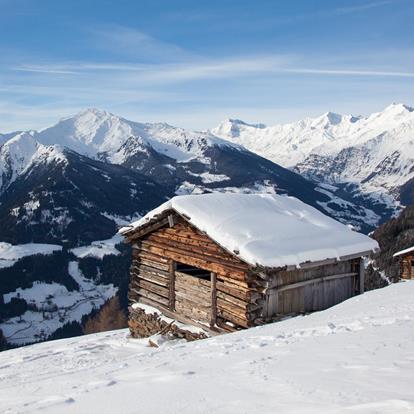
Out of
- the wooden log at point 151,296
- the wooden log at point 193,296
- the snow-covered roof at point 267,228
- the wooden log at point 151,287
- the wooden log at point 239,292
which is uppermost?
the snow-covered roof at point 267,228

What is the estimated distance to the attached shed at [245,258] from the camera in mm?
15469

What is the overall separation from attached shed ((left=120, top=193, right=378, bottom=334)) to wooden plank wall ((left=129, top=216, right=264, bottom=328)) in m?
0.03

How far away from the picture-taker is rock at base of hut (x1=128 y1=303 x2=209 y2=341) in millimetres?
17781

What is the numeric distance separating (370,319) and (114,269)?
162m

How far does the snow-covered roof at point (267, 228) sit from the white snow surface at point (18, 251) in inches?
6372

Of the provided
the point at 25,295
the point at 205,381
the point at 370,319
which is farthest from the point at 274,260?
the point at 25,295

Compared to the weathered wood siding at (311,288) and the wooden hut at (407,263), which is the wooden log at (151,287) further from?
the wooden hut at (407,263)

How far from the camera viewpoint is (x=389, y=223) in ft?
355

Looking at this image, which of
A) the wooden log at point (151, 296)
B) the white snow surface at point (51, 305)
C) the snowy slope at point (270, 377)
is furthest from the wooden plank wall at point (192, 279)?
the white snow surface at point (51, 305)

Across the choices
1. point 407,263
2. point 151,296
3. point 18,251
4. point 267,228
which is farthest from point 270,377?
point 18,251

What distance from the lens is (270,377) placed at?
743cm

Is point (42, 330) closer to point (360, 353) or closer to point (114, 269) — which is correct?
point (114, 269)

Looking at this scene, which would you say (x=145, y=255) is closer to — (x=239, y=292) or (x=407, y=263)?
(x=239, y=292)

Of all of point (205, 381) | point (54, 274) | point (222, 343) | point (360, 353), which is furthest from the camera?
point (54, 274)
